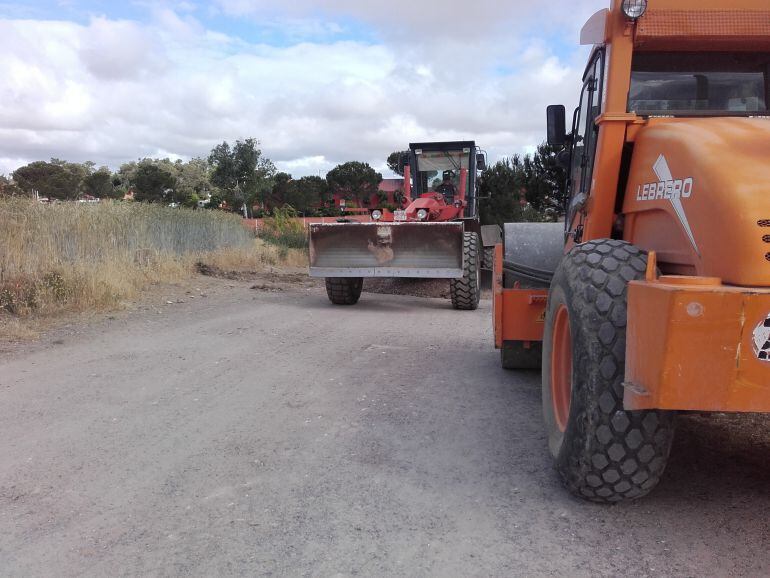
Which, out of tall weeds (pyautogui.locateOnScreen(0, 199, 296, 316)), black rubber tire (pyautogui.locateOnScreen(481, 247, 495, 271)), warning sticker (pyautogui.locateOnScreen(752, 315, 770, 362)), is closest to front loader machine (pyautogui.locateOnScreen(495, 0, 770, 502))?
warning sticker (pyautogui.locateOnScreen(752, 315, 770, 362))

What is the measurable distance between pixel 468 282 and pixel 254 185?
25.9 meters

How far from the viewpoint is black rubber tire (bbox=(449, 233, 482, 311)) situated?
406 inches

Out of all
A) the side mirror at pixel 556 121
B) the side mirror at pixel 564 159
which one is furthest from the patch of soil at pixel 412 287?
the side mirror at pixel 556 121

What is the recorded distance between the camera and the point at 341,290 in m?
10.7

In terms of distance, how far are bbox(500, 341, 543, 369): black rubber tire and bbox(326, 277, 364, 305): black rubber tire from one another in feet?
16.3

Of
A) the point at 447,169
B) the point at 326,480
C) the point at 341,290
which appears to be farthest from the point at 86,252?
the point at 326,480

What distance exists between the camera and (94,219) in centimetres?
1111

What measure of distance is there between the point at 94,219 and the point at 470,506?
988cm

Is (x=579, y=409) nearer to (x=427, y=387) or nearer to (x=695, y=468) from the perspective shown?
(x=695, y=468)

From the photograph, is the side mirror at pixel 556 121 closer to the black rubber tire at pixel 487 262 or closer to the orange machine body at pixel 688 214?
the orange machine body at pixel 688 214

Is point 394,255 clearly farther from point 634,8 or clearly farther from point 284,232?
point 284,232

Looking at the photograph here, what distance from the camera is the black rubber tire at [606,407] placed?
9.22ft

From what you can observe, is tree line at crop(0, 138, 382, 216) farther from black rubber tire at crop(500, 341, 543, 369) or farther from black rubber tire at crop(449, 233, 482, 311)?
black rubber tire at crop(500, 341, 543, 369)

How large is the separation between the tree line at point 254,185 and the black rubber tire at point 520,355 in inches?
367
